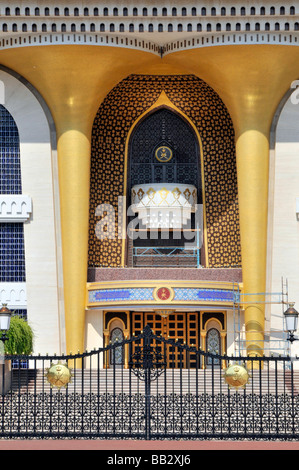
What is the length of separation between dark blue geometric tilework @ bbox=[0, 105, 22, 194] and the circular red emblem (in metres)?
5.87

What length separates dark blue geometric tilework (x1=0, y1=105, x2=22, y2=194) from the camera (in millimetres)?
29844

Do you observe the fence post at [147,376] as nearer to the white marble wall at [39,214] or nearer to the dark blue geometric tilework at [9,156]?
the white marble wall at [39,214]

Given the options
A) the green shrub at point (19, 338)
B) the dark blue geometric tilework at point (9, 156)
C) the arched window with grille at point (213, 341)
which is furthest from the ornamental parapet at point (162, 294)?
the dark blue geometric tilework at point (9, 156)

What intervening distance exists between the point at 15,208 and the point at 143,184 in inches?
195

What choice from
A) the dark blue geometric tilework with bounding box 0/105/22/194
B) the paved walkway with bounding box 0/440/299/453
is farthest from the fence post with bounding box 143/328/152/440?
the dark blue geometric tilework with bounding box 0/105/22/194

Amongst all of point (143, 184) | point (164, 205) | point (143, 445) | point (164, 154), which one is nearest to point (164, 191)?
point (164, 205)

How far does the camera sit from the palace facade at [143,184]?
90.3 ft

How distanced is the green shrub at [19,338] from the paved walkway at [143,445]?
9.37 m

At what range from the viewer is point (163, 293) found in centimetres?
2877

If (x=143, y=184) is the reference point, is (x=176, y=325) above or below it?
below

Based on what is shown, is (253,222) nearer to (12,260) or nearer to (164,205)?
(164,205)

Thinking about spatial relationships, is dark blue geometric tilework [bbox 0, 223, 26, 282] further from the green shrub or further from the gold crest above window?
the gold crest above window
